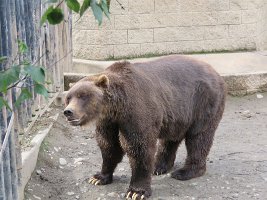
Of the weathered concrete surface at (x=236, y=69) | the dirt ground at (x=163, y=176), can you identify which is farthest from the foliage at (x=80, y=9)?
the weathered concrete surface at (x=236, y=69)

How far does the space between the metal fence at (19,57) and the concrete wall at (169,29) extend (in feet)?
4.31

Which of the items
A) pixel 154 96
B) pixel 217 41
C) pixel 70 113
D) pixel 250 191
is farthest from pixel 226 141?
pixel 217 41

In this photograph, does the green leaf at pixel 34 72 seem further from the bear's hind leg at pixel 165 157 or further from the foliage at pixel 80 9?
the bear's hind leg at pixel 165 157

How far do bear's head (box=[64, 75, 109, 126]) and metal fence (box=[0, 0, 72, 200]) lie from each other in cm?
25

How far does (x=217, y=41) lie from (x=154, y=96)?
5.76 m

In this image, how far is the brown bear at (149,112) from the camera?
481cm

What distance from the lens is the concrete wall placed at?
33.3 ft

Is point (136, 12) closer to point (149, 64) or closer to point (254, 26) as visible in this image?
point (254, 26)

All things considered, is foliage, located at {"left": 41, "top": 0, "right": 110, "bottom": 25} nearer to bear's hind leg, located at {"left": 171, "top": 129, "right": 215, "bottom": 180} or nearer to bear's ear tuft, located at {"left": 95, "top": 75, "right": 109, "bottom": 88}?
bear's ear tuft, located at {"left": 95, "top": 75, "right": 109, "bottom": 88}

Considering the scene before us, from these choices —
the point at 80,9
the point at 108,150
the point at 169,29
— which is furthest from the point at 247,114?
the point at 80,9

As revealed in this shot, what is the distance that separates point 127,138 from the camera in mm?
4934

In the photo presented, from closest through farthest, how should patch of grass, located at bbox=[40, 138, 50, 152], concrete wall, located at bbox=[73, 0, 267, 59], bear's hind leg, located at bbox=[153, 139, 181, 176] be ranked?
bear's hind leg, located at bbox=[153, 139, 181, 176], patch of grass, located at bbox=[40, 138, 50, 152], concrete wall, located at bbox=[73, 0, 267, 59]

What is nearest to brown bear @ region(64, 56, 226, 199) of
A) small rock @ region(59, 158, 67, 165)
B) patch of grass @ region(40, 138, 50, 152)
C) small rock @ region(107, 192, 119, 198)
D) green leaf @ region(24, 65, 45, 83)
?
small rock @ region(107, 192, 119, 198)

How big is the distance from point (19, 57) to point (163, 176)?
2.22m
